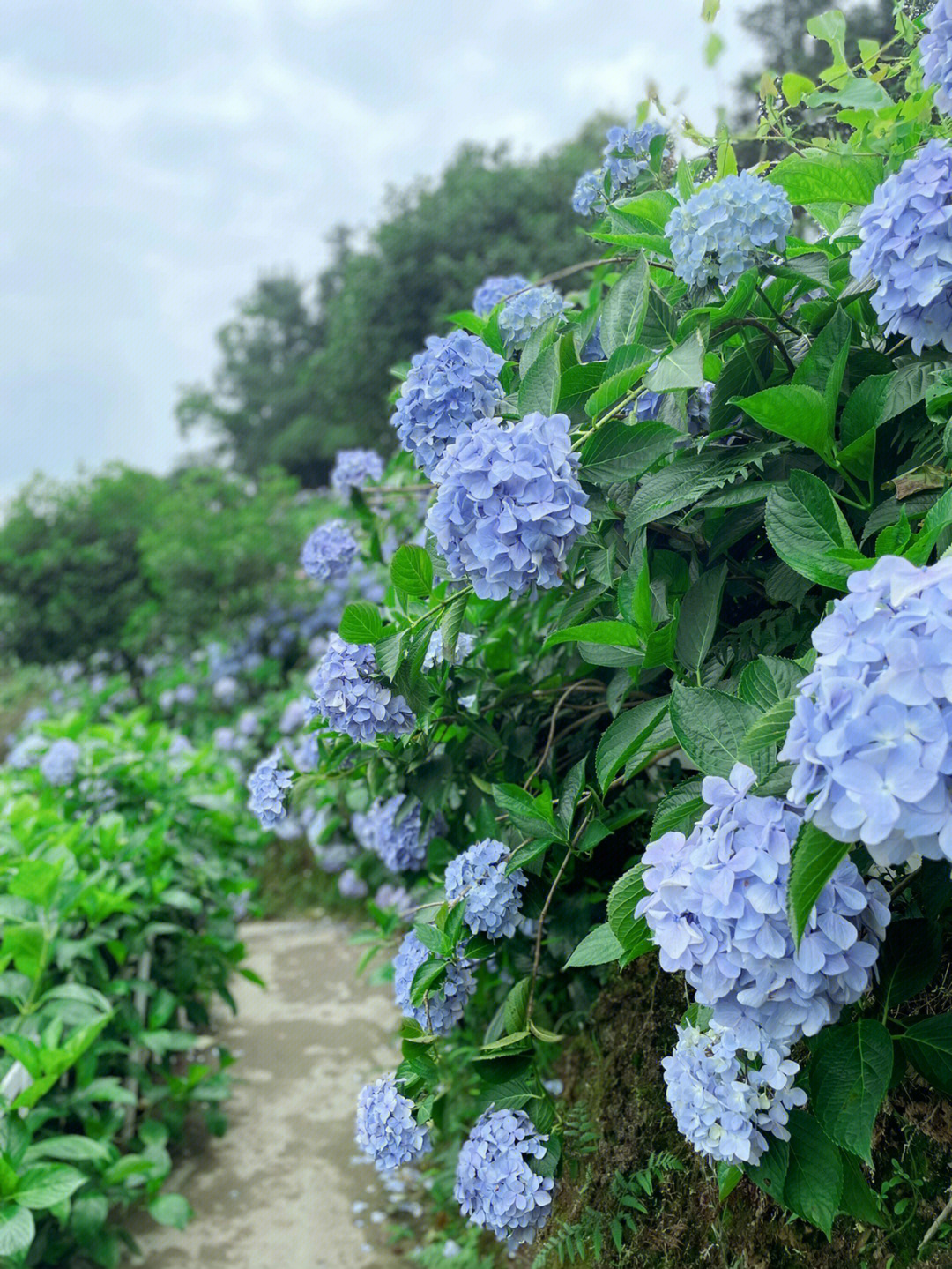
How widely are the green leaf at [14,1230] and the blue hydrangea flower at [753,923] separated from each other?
55.4 inches

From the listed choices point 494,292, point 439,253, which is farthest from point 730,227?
point 439,253

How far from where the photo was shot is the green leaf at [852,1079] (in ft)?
2.79

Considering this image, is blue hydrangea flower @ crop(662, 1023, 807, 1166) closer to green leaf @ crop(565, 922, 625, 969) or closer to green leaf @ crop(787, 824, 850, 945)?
green leaf @ crop(565, 922, 625, 969)

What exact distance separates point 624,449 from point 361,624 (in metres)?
0.40

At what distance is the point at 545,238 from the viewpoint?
9695 millimetres

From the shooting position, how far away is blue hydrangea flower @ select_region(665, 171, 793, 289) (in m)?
1.05

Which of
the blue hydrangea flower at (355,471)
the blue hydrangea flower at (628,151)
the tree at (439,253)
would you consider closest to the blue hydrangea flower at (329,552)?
the blue hydrangea flower at (355,471)

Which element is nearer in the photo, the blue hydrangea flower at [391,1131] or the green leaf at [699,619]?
the green leaf at [699,619]

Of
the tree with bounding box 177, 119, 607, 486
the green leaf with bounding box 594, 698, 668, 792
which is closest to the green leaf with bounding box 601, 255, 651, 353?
the green leaf with bounding box 594, 698, 668, 792

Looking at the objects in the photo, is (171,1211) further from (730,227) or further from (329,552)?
(730,227)

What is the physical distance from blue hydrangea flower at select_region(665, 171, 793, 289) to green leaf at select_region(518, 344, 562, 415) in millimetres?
181

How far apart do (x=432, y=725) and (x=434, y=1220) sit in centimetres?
153

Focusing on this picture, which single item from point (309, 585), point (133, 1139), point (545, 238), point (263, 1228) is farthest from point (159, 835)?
point (545, 238)

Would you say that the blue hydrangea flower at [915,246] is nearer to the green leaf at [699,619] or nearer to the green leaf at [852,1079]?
the green leaf at [699,619]
